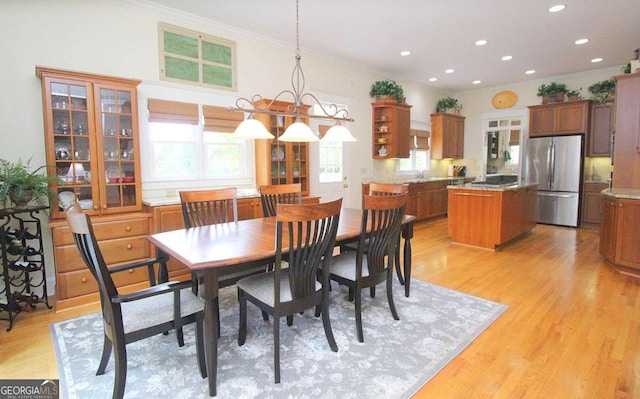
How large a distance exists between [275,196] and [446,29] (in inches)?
123

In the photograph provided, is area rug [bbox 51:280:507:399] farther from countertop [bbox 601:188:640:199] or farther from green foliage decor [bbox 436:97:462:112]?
green foliage decor [bbox 436:97:462:112]

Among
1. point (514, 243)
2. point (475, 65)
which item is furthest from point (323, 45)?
point (514, 243)

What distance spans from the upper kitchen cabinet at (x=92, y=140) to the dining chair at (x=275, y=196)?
1.27 metres

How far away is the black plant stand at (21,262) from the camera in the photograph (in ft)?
8.84

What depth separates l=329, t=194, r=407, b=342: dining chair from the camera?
7.93 feet

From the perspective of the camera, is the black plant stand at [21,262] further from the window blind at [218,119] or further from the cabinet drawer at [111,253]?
the window blind at [218,119]

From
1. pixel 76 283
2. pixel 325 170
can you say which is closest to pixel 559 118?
pixel 325 170

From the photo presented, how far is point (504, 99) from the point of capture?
294 inches

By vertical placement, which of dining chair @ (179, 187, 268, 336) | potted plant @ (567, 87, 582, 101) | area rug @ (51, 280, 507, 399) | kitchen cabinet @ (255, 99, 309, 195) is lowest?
area rug @ (51, 280, 507, 399)

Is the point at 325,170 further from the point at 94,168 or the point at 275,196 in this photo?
the point at 94,168

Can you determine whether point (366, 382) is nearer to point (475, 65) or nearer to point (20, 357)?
point (20, 357)

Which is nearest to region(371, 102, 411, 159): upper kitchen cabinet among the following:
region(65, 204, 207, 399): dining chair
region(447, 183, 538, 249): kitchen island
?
region(447, 183, 538, 249): kitchen island

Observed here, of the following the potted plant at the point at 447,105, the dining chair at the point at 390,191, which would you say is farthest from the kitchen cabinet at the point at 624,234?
the potted plant at the point at 447,105

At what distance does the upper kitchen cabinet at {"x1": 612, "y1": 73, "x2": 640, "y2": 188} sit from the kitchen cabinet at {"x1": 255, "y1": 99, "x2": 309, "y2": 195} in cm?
406
